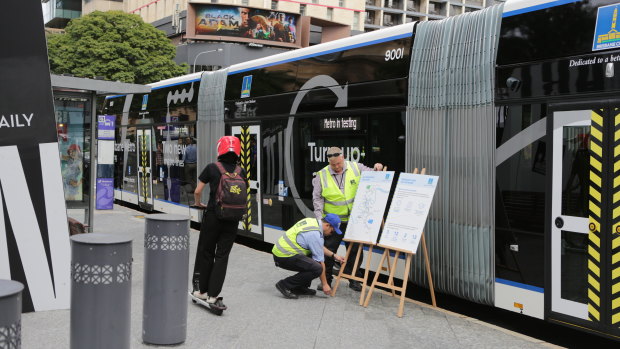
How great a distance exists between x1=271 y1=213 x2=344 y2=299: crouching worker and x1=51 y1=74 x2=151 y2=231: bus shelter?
9.66 ft

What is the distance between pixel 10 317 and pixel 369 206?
506cm

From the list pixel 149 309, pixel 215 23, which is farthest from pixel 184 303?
pixel 215 23

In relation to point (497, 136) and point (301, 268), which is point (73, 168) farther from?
point (497, 136)

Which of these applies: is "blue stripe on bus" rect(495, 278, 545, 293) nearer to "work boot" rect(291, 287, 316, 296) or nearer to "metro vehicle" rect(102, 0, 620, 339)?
"metro vehicle" rect(102, 0, 620, 339)

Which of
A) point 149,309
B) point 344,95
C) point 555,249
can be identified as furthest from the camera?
point 344,95

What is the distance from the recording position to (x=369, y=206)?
25.1 feet

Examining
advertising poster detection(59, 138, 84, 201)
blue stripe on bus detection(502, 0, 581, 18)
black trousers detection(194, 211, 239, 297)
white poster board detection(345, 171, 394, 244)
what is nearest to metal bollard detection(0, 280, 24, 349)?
black trousers detection(194, 211, 239, 297)

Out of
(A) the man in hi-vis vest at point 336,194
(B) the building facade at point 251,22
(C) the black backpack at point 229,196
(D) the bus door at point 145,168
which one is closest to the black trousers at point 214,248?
(C) the black backpack at point 229,196

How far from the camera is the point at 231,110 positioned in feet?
39.4

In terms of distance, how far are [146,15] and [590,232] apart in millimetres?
79133

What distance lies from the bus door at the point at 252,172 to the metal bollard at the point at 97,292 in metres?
6.69

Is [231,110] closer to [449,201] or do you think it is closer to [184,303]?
[449,201]

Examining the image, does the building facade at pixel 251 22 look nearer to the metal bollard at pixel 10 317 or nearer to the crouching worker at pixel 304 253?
the crouching worker at pixel 304 253

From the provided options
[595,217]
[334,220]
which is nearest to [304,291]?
[334,220]
